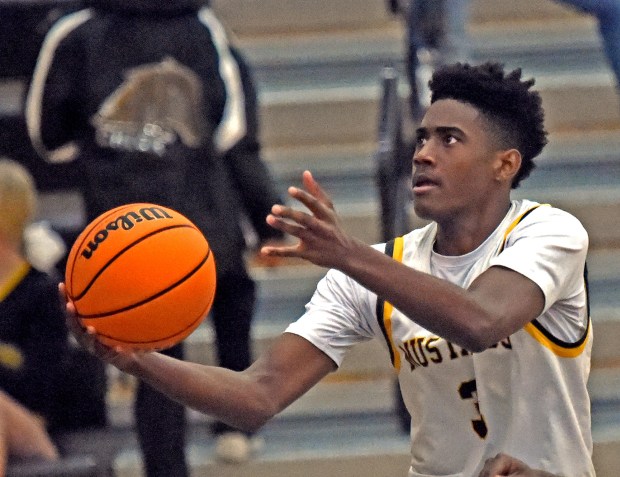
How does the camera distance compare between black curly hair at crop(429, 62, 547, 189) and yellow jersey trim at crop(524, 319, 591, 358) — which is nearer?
yellow jersey trim at crop(524, 319, 591, 358)

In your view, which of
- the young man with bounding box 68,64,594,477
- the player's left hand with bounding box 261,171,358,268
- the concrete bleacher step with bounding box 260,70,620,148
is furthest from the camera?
the concrete bleacher step with bounding box 260,70,620,148

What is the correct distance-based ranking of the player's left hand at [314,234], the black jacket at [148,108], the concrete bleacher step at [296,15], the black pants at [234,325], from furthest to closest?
the concrete bleacher step at [296,15] → the black pants at [234,325] → the black jacket at [148,108] → the player's left hand at [314,234]

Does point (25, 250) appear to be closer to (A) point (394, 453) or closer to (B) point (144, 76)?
(B) point (144, 76)

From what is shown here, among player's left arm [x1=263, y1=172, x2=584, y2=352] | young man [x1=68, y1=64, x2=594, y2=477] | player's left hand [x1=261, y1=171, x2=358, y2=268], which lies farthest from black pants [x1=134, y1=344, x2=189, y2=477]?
player's left hand [x1=261, y1=171, x2=358, y2=268]

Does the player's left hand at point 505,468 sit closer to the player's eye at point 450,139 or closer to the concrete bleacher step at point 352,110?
the player's eye at point 450,139

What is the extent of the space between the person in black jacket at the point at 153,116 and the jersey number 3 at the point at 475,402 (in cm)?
189

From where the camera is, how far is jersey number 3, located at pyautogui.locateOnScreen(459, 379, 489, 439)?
3.56 meters

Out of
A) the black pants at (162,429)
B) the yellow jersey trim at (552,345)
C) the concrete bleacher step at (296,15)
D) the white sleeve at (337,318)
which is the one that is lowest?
the black pants at (162,429)

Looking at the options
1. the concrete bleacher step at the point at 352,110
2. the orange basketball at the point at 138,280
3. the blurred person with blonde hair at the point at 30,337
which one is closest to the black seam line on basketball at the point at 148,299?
the orange basketball at the point at 138,280

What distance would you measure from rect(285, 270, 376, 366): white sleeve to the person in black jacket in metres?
1.53

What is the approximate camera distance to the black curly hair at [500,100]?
364 centimetres

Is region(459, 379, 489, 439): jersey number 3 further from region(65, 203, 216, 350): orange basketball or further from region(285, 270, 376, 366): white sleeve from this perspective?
region(65, 203, 216, 350): orange basketball

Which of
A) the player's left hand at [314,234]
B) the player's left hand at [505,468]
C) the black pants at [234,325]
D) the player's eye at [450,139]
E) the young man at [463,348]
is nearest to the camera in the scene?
the player's left hand at [314,234]

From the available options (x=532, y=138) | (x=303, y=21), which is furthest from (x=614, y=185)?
(x=532, y=138)
